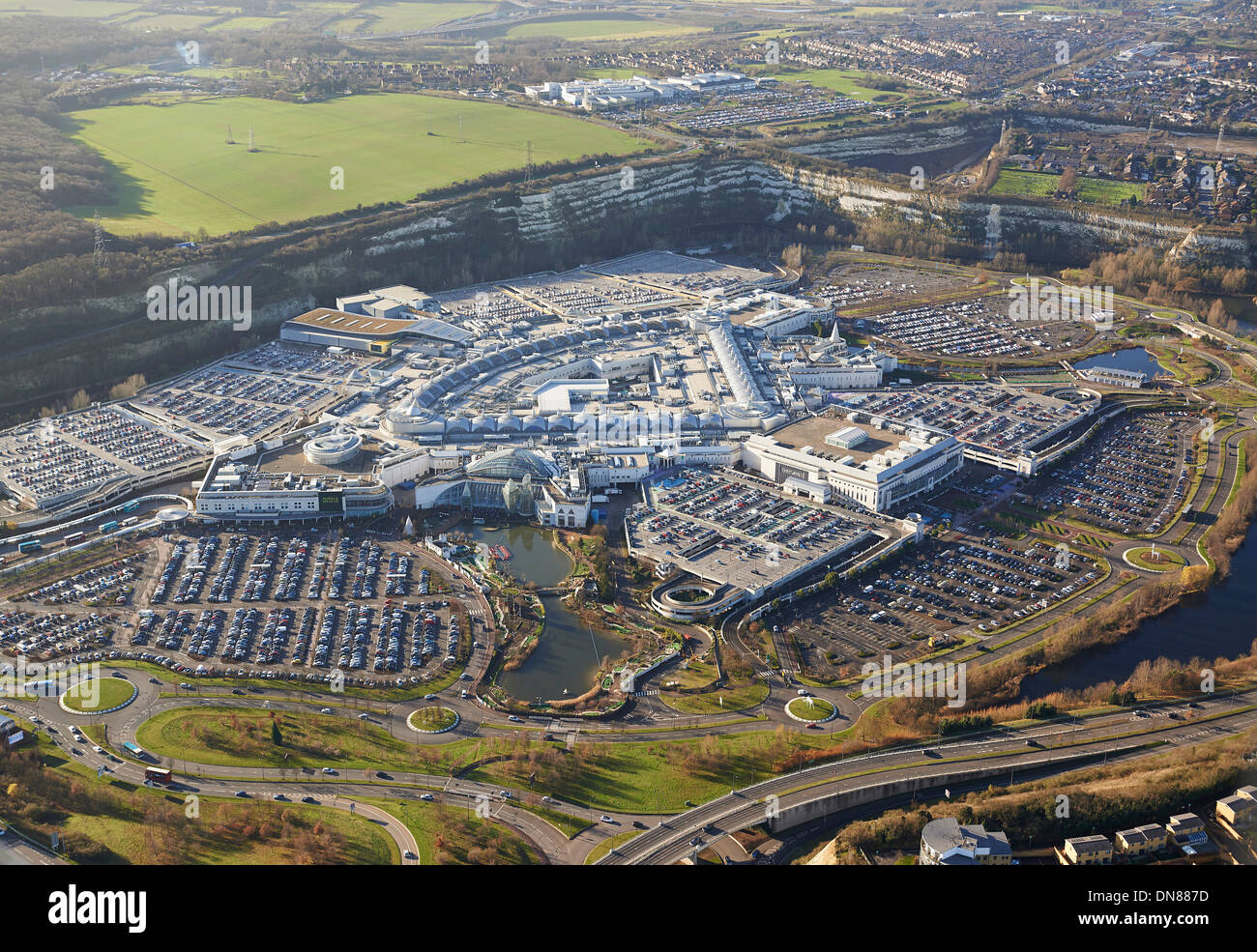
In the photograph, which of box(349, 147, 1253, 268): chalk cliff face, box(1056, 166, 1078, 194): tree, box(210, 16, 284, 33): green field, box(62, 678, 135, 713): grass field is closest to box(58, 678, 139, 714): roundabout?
Result: box(62, 678, 135, 713): grass field

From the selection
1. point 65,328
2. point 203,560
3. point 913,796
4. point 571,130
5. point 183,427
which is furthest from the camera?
point 571,130

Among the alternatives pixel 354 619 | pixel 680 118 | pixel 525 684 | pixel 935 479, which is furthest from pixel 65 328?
pixel 680 118

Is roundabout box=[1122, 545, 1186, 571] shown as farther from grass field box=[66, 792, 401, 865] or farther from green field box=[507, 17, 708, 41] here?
green field box=[507, 17, 708, 41]

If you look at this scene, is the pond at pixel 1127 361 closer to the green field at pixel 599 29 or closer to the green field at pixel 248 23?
the green field at pixel 599 29

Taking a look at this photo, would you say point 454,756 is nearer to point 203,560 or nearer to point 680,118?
point 203,560

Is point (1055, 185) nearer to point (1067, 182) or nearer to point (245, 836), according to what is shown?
point (1067, 182)

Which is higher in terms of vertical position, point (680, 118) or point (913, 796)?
point (680, 118)

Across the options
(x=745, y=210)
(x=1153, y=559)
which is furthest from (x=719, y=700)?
(x=745, y=210)
